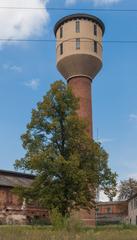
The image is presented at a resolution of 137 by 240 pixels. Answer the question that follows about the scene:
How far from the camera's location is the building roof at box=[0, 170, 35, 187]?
49.3m

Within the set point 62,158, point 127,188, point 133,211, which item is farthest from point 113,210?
point 62,158

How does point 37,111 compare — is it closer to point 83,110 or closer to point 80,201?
point 80,201

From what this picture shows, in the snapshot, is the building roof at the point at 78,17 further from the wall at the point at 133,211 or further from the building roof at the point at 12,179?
the wall at the point at 133,211

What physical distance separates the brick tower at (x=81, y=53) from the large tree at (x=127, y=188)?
3924cm

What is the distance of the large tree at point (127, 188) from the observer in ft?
281

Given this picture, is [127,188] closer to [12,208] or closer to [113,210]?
[113,210]

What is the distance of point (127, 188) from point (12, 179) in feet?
130

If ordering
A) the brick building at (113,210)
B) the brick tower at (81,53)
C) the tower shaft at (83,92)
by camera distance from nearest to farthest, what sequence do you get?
the tower shaft at (83,92) → the brick tower at (81,53) → the brick building at (113,210)

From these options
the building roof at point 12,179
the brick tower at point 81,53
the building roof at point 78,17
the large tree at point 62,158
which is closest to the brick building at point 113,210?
the building roof at point 12,179

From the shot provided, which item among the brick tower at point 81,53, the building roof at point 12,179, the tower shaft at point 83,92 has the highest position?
the brick tower at point 81,53

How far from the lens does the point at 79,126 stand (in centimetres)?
3416

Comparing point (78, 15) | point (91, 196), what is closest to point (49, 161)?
point (91, 196)

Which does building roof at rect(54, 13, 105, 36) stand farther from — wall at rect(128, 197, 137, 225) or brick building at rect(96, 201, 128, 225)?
brick building at rect(96, 201, 128, 225)

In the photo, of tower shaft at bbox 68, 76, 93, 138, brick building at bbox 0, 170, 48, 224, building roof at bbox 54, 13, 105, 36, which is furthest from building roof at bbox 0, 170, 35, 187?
building roof at bbox 54, 13, 105, 36
